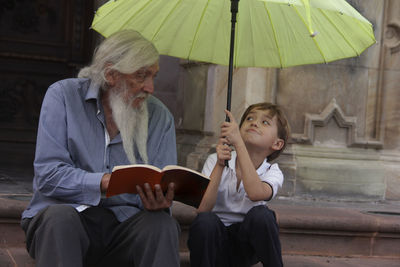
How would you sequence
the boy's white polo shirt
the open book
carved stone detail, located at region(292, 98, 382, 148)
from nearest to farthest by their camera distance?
1. the open book
2. the boy's white polo shirt
3. carved stone detail, located at region(292, 98, 382, 148)

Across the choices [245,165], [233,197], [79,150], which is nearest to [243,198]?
[233,197]

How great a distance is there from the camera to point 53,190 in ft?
8.64

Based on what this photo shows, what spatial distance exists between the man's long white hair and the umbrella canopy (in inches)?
18.8

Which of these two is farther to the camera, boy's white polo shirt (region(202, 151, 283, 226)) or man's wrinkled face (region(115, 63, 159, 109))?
boy's white polo shirt (region(202, 151, 283, 226))

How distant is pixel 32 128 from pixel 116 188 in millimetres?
5267

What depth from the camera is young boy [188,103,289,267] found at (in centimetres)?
296

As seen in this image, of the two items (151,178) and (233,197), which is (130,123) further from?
(233,197)

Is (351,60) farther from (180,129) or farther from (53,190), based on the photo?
(53,190)

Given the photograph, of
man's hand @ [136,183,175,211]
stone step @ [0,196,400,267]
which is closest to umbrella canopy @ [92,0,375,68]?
stone step @ [0,196,400,267]

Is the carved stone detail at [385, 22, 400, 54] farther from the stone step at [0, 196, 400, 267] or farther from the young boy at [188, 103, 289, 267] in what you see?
the young boy at [188, 103, 289, 267]

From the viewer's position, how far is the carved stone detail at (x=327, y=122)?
5336 mm

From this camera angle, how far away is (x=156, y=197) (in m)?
2.60

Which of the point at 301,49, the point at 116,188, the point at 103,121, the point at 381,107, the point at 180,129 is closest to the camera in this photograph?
the point at 116,188

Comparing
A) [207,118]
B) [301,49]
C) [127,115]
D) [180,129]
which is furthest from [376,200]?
[127,115]
